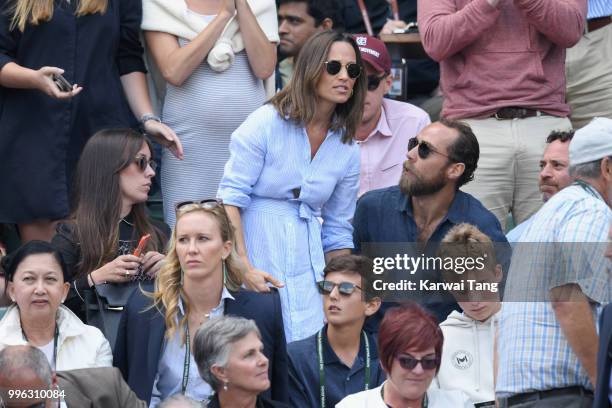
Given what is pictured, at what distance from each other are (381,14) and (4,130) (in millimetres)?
3172

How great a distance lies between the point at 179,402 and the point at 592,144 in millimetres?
2049

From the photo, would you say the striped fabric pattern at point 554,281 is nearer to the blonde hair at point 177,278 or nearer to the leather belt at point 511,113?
the blonde hair at point 177,278

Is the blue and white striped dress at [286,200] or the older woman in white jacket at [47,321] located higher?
the blue and white striped dress at [286,200]

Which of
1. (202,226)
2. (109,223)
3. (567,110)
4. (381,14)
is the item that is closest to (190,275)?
(202,226)

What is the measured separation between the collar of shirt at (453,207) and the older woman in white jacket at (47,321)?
1.75m

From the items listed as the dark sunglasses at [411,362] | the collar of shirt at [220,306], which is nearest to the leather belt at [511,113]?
the collar of shirt at [220,306]

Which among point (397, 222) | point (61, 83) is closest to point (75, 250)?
point (61, 83)

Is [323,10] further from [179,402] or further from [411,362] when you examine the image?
[179,402]

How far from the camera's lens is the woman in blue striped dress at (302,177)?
7.36 m

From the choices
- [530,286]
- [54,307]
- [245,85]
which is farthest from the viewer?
[245,85]

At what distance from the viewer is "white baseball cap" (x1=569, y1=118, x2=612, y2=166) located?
623 cm

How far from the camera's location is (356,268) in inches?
276

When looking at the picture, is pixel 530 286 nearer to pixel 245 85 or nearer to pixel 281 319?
pixel 281 319

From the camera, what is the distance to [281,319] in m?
6.64
